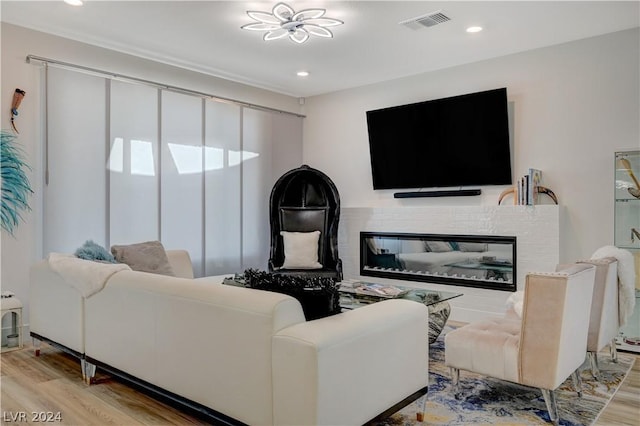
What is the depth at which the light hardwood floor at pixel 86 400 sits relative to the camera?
2.38 metres

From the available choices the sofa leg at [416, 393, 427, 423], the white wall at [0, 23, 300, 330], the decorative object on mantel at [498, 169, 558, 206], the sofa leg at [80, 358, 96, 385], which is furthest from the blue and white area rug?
the white wall at [0, 23, 300, 330]

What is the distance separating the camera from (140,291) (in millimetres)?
2447

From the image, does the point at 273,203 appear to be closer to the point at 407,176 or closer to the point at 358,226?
the point at 358,226

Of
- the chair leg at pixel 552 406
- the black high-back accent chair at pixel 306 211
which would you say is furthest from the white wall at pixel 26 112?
the chair leg at pixel 552 406

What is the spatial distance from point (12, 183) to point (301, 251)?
276cm

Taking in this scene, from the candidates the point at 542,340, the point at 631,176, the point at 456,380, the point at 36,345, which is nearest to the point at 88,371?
the point at 36,345

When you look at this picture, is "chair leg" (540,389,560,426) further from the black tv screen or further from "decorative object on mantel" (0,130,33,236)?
"decorative object on mantel" (0,130,33,236)

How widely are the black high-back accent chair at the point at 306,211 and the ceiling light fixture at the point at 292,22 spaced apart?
6.50ft

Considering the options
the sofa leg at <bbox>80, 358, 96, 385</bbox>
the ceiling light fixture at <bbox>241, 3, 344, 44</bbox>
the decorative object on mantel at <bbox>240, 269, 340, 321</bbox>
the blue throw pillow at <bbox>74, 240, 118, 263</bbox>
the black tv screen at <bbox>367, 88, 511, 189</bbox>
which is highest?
the ceiling light fixture at <bbox>241, 3, 344, 44</bbox>

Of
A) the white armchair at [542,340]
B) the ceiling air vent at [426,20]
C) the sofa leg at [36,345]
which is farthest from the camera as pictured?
the ceiling air vent at [426,20]

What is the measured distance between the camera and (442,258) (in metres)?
4.98

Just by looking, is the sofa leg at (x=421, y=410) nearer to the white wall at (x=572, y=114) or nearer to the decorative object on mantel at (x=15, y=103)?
the white wall at (x=572, y=114)

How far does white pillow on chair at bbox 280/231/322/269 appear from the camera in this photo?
5.12 meters

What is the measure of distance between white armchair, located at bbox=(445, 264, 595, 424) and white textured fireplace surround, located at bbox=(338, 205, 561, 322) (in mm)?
1637
